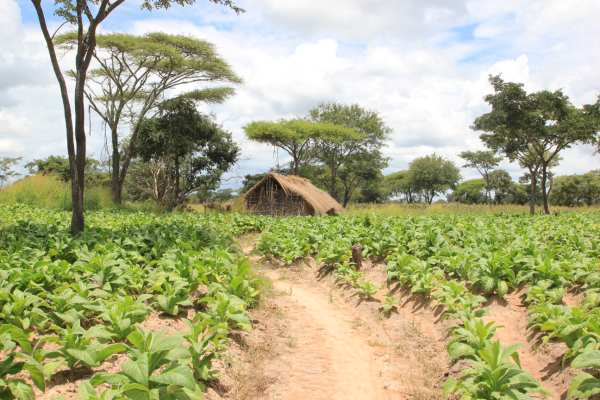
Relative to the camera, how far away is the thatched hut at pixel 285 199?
24484 millimetres

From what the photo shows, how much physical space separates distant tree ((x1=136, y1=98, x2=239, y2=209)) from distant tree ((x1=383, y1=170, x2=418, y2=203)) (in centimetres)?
3439

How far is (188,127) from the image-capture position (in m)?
27.6

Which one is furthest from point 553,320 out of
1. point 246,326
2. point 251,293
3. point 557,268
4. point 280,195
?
point 280,195

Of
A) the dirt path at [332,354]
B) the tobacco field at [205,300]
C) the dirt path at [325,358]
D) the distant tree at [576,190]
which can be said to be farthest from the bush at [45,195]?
the distant tree at [576,190]

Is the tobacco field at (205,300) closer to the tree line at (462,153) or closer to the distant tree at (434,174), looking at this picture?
the tree line at (462,153)

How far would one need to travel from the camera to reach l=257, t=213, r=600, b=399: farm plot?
446cm

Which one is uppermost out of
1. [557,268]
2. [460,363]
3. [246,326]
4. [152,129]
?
[152,129]

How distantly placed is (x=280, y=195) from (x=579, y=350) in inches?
845

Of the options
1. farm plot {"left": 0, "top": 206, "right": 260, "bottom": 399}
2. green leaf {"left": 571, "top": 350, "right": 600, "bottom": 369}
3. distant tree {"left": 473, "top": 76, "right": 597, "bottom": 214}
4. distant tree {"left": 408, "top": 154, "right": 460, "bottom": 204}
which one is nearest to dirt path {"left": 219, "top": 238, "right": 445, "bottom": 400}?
farm plot {"left": 0, "top": 206, "right": 260, "bottom": 399}

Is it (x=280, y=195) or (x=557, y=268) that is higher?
(x=280, y=195)

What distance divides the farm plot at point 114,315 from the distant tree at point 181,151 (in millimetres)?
17454

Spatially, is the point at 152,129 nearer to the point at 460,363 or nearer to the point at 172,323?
the point at 172,323

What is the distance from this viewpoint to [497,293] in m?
6.97

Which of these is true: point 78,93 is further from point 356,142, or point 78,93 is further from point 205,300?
point 356,142
